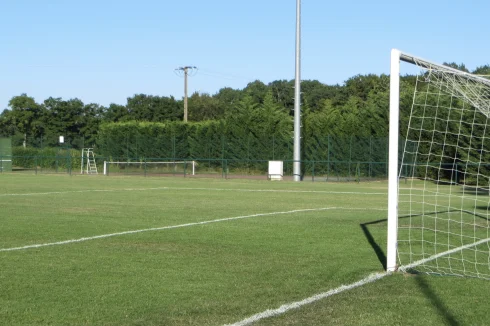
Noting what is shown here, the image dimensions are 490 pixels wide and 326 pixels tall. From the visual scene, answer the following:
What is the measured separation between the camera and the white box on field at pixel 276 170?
41.7m

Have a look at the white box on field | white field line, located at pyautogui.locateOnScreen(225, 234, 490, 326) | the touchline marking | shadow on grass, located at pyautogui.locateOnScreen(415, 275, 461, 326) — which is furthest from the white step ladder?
shadow on grass, located at pyautogui.locateOnScreen(415, 275, 461, 326)

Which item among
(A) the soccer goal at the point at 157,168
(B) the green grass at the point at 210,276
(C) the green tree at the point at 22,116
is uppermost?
(C) the green tree at the point at 22,116

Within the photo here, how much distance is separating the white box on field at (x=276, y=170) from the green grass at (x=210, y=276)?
2521cm

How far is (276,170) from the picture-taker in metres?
41.9

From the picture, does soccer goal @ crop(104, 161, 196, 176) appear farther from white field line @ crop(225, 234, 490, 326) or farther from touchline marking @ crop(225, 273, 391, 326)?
touchline marking @ crop(225, 273, 391, 326)

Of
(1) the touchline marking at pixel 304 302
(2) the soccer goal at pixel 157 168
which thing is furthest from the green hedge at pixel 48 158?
(1) the touchline marking at pixel 304 302

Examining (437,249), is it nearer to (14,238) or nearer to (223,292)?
(223,292)

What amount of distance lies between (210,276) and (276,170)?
3316 centimetres

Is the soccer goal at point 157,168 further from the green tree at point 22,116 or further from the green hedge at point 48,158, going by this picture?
the green tree at point 22,116

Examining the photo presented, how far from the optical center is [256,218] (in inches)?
645

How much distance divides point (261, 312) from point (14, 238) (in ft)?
22.0

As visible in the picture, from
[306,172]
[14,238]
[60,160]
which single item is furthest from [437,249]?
[60,160]

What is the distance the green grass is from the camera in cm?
677

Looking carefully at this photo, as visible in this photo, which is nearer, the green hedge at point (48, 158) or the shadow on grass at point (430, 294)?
the shadow on grass at point (430, 294)
